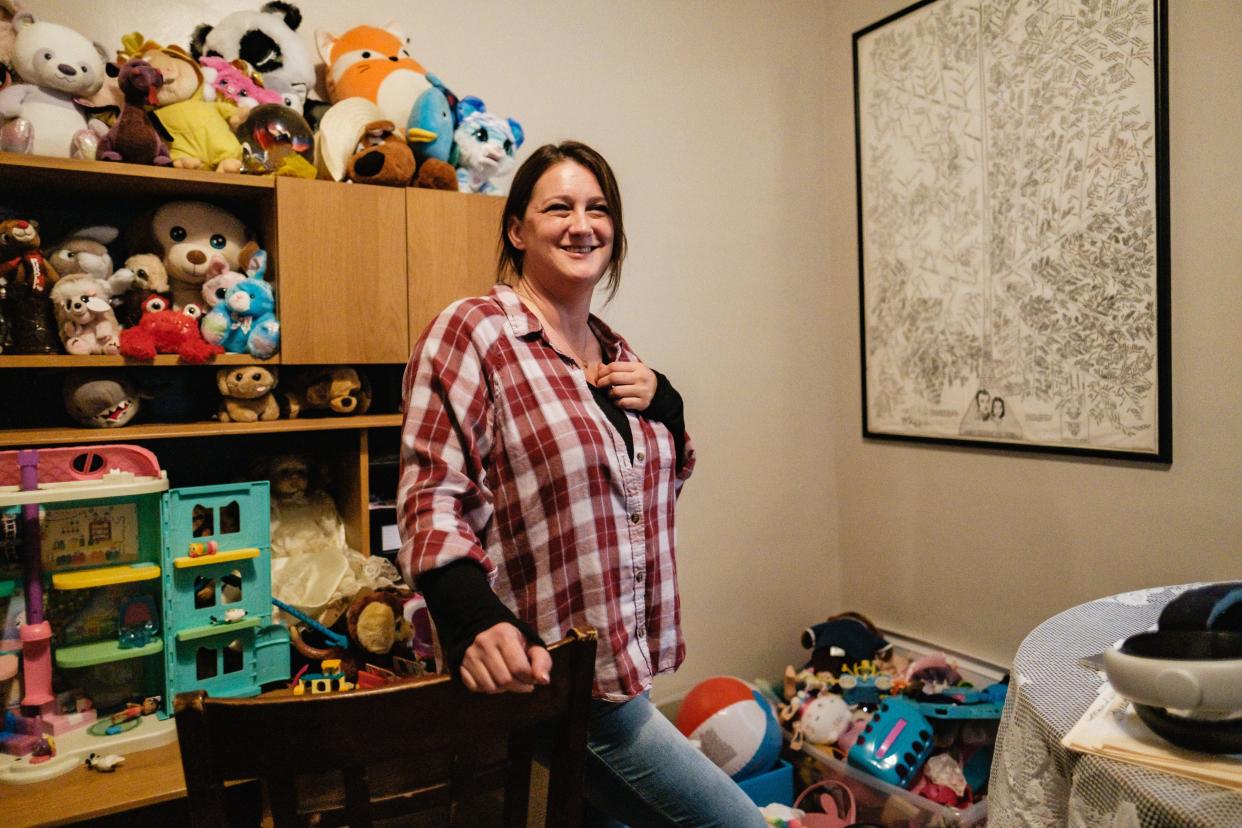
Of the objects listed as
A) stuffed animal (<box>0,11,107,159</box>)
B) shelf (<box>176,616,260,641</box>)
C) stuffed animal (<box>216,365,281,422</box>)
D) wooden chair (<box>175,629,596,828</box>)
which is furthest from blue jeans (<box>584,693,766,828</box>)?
stuffed animal (<box>0,11,107,159</box>)

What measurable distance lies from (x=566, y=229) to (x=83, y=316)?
95 cm

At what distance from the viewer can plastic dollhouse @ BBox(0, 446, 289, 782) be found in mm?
1407

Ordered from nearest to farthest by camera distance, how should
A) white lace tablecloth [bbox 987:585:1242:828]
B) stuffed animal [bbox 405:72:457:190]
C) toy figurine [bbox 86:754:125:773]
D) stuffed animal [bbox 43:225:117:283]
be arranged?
white lace tablecloth [bbox 987:585:1242:828] → toy figurine [bbox 86:754:125:773] → stuffed animal [bbox 43:225:117:283] → stuffed animal [bbox 405:72:457:190]

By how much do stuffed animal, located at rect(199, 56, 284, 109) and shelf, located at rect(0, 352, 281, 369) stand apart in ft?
1.72

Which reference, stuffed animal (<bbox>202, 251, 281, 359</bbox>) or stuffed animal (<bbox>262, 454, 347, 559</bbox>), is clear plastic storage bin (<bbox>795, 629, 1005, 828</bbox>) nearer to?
stuffed animal (<bbox>262, 454, 347, 559</bbox>)

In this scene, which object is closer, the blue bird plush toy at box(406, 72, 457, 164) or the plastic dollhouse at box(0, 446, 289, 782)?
the plastic dollhouse at box(0, 446, 289, 782)

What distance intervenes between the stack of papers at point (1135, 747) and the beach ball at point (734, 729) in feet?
4.44

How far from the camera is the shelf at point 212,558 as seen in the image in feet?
5.02

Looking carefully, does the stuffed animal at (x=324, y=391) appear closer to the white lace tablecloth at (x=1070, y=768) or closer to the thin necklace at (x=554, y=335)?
the thin necklace at (x=554, y=335)

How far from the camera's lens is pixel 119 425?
1.63 m

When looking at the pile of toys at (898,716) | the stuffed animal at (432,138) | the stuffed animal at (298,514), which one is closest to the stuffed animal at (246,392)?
the stuffed animal at (298,514)

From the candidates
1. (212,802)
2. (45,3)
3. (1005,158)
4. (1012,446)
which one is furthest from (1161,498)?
(45,3)

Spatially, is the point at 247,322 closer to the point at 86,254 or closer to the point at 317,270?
the point at 317,270

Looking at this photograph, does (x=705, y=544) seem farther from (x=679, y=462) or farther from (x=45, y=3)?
(x=45, y=3)
